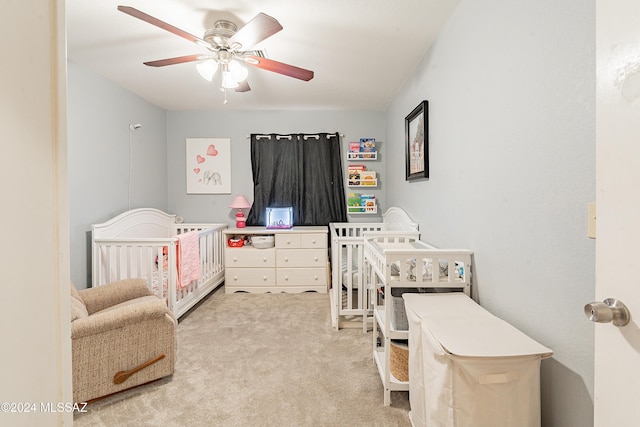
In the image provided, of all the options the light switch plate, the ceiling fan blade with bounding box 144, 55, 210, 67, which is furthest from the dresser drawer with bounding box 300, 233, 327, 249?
the light switch plate

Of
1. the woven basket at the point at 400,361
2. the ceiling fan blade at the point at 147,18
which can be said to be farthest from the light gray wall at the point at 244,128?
the woven basket at the point at 400,361

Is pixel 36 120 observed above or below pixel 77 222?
above

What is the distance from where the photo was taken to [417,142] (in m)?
2.59

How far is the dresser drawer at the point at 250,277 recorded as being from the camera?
3604 millimetres

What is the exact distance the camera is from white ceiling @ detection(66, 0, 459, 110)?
6.07 feet

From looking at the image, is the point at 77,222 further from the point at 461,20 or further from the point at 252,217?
the point at 461,20

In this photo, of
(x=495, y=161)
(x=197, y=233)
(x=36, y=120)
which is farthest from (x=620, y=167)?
(x=197, y=233)

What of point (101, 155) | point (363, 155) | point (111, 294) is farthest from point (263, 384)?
point (363, 155)

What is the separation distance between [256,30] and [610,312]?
1.90 metres

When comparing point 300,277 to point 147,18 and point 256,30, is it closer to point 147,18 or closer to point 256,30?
point 256,30

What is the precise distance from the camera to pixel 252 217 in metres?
4.08

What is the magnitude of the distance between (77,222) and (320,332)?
7.58ft

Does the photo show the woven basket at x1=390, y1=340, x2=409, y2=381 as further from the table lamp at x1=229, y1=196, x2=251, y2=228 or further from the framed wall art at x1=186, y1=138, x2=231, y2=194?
the framed wall art at x1=186, y1=138, x2=231, y2=194

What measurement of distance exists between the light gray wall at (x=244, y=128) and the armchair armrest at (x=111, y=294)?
2.09 meters
